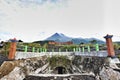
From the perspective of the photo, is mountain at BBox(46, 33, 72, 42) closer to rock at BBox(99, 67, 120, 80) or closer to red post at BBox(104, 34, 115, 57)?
red post at BBox(104, 34, 115, 57)

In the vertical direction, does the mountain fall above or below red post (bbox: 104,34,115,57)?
above

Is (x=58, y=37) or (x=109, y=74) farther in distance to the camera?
(x=58, y=37)

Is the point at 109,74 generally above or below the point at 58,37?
below

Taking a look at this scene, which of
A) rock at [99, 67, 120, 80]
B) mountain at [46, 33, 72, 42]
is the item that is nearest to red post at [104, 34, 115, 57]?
rock at [99, 67, 120, 80]

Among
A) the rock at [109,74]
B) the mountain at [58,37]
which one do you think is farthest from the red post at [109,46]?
the mountain at [58,37]

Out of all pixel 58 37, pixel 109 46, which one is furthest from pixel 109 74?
pixel 58 37

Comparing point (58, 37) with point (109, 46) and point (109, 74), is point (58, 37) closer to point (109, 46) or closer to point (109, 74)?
point (109, 46)

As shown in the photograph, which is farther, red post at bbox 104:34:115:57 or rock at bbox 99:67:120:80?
red post at bbox 104:34:115:57

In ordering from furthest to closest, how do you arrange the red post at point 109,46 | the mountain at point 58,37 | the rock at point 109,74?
the mountain at point 58,37, the red post at point 109,46, the rock at point 109,74

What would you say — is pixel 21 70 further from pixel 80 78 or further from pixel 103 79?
pixel 103 79

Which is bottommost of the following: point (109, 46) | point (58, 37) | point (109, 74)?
point (109, 74)

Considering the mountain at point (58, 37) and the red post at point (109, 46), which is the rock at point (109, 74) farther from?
the mountain at point (58, 37)

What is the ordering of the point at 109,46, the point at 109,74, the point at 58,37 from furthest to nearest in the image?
the point at 58,37 → the point at 109,46 → the point at 109,74

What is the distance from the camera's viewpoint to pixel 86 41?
90.1 ft
